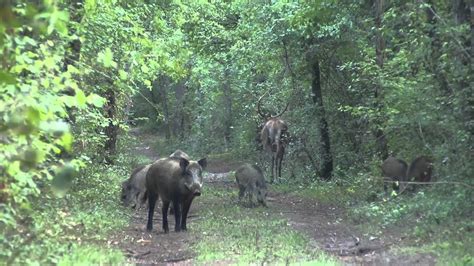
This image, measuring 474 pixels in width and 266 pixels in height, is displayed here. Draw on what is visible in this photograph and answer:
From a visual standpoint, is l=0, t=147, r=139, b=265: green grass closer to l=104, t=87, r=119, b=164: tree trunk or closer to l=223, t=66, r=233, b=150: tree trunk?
l=104, t=87, r=119, b=164: tree trunk

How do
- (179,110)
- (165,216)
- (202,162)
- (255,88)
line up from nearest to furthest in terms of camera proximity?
(165,216) < (202,162) < (255,88) < (179,110)

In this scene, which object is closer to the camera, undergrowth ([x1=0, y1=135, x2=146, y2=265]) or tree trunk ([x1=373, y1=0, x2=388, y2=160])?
undergrowth ([x1=0, y1=135, x2=146, y2=265])

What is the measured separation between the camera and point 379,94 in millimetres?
15258

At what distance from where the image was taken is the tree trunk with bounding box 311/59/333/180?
2088 centimetres

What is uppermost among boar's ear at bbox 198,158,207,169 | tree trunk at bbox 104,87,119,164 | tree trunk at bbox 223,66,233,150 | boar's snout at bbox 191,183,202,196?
tree trunk at bbox 223,66,233,150

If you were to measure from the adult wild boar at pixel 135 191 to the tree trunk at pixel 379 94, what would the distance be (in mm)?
6052

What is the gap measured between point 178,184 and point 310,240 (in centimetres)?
298

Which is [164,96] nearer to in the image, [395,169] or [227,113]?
[227,113]

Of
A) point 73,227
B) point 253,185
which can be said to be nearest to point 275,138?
point 253,185

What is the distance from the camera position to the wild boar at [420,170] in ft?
44.1

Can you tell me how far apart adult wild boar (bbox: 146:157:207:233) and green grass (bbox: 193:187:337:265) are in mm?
584

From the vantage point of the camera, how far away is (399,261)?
9.11m

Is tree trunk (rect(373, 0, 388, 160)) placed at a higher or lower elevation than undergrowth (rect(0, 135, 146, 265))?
higher

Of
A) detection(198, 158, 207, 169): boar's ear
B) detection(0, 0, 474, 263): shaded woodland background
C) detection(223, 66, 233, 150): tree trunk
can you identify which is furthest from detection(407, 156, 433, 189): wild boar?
detection(223, 66, 233, 150): tree trunk
